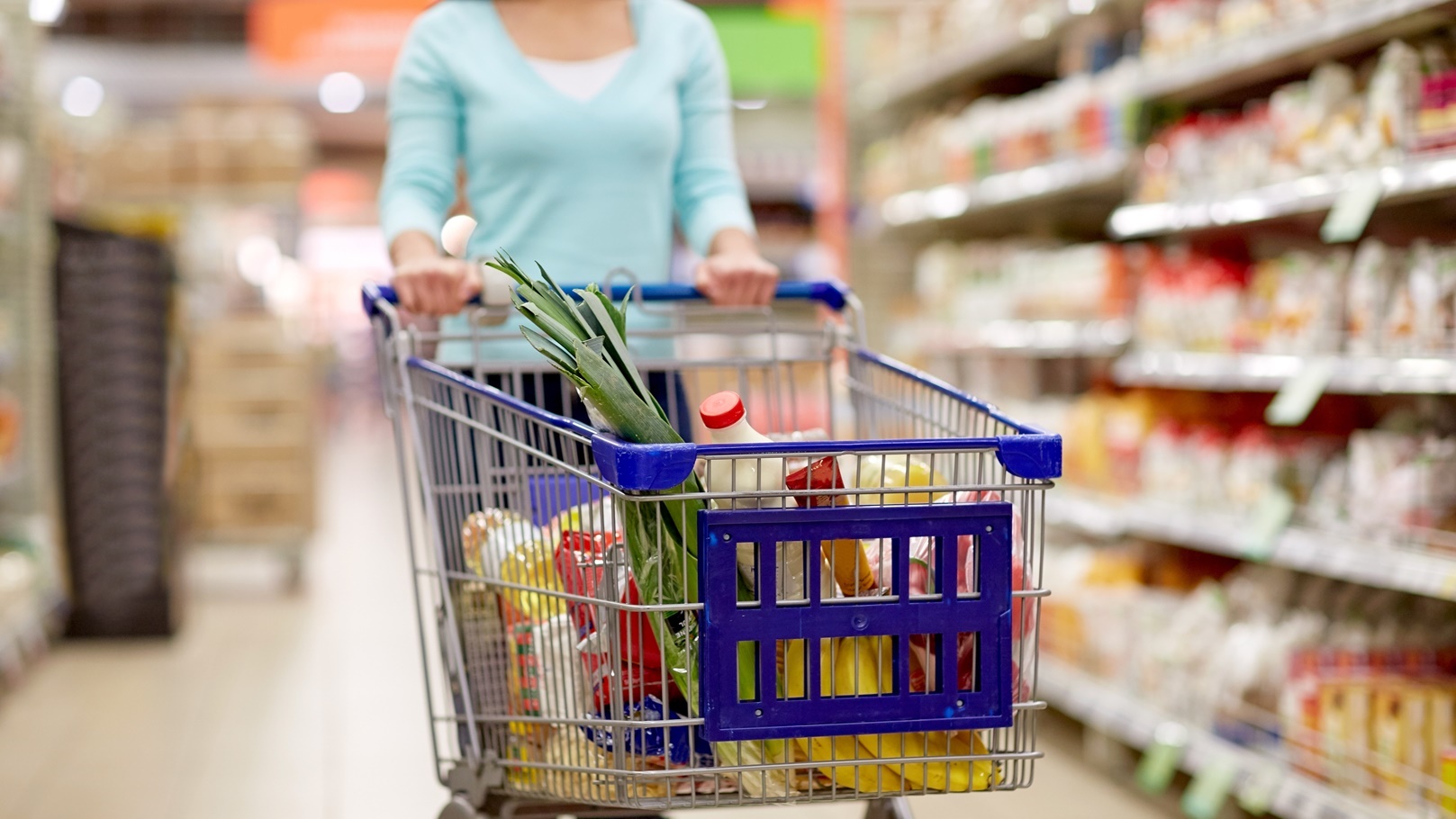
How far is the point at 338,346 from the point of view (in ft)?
56.0

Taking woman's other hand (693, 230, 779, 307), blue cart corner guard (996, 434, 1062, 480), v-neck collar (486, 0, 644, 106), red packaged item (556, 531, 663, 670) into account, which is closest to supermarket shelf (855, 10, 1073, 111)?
v-neck collar (486, 0, 644, 106)

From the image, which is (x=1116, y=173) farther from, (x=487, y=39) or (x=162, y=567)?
(x=162, y=567)

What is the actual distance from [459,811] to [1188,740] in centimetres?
192

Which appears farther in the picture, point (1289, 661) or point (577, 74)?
point (1289, 661)

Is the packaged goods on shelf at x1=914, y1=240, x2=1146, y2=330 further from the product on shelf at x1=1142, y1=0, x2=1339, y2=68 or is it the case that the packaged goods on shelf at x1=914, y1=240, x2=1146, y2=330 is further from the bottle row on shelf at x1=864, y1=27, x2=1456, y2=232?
the product on shelf at x1=1142, y1=0, x2=1339, y2=68

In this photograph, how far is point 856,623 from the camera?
130cm

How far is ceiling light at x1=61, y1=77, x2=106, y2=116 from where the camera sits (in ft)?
45.2

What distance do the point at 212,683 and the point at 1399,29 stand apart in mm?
3422

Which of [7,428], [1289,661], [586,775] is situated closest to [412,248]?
[586,775]

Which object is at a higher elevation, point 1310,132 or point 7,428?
point 1310,132

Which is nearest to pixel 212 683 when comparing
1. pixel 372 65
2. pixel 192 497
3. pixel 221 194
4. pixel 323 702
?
pixel 323 702

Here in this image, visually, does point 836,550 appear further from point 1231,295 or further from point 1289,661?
point 1231,295

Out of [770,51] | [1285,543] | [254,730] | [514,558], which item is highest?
[770,51]

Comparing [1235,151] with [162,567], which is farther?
[162,567]
